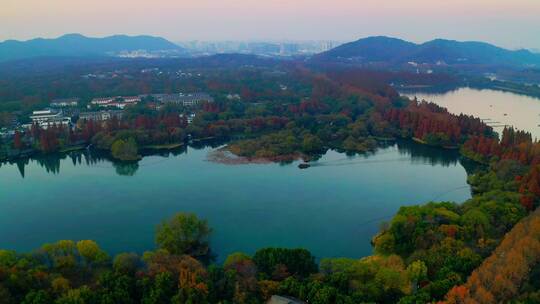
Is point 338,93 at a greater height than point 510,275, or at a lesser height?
greater

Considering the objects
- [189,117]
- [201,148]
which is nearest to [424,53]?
[189,117]

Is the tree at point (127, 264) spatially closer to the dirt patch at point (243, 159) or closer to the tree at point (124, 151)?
the dirt patch at point (243, 159)

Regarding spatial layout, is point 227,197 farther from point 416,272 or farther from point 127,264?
point 416,272

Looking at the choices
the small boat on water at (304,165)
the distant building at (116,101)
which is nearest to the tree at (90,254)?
the small boat on water at (304,165)

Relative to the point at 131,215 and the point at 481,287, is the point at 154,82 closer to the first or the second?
the point at 131,215

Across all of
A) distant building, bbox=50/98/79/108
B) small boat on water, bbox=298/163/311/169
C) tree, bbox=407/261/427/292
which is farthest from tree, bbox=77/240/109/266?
distant building, bbox=50/98/79/108

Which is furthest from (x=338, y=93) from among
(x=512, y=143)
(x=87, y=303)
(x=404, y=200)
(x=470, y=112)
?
(x=87, y=303)
